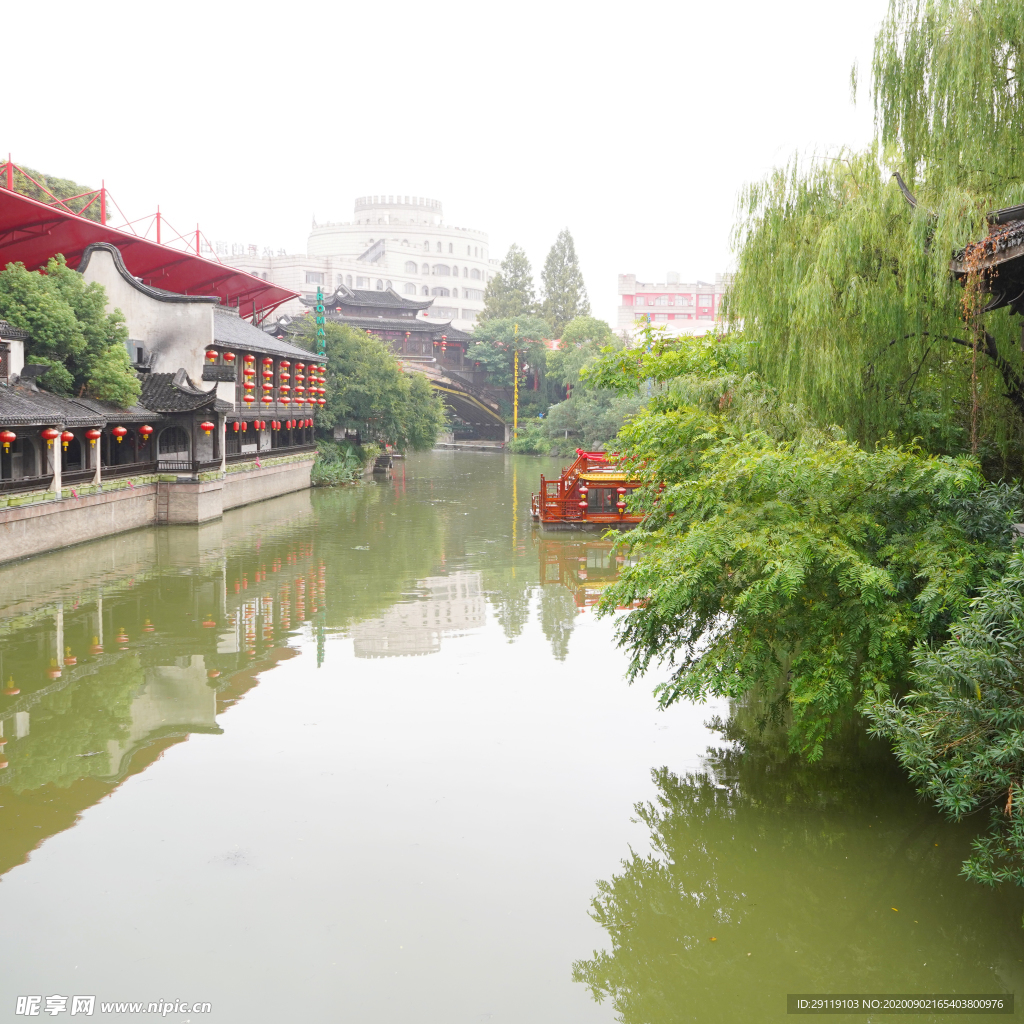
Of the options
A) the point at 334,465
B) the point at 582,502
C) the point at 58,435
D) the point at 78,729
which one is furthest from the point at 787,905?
the point at 334,465

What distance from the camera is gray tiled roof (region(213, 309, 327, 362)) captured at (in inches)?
1053

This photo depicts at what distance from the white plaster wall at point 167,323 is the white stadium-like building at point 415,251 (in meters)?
58.6

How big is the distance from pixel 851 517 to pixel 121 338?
18809 millimetres

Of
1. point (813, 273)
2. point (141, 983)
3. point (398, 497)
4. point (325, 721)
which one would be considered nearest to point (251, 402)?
point (398, 497)

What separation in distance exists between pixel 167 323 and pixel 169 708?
1745 cm

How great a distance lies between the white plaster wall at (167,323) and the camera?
24.7 m

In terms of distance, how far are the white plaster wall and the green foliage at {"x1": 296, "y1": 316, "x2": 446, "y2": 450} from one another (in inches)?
390

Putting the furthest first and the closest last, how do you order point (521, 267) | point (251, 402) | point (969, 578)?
point (521, 267)
point (251, 402)
point (969, 578)

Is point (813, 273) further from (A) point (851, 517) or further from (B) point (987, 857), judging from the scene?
(B) point (987, 857)

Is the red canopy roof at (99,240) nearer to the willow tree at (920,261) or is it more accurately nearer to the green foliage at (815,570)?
the willow tree at (920,261)

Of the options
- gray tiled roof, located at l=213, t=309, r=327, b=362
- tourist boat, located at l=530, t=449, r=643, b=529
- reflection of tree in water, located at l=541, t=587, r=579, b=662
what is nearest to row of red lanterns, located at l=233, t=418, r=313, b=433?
gray tiled roof, located at l=213, t=309, r=327, b=362

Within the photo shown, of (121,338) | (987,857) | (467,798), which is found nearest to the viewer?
(987,857)

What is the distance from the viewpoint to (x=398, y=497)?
29.8m

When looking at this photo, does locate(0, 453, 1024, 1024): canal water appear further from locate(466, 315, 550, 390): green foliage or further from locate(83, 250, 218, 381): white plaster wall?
locate(466, 315, 550, 390): green foliage
